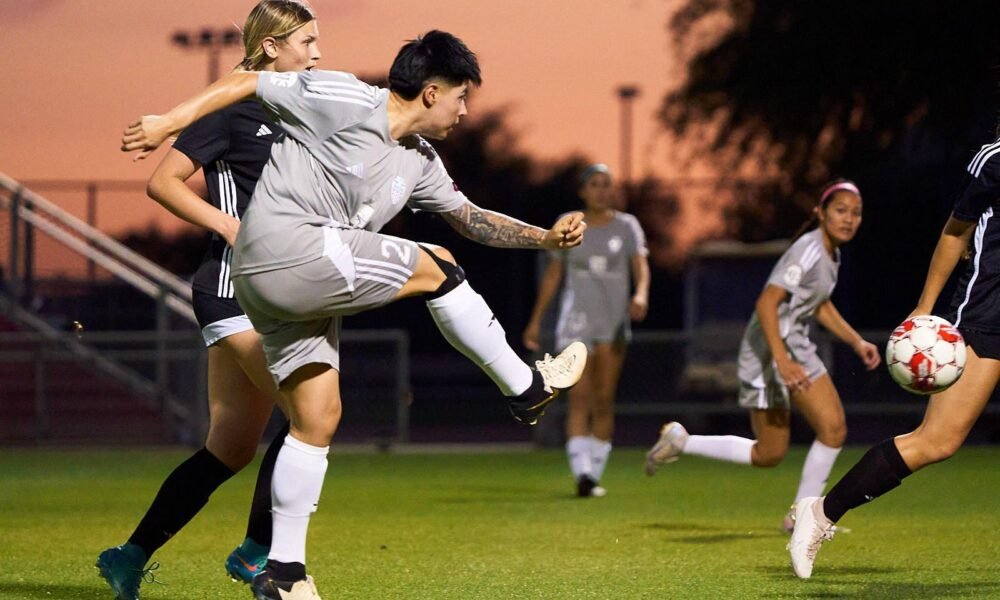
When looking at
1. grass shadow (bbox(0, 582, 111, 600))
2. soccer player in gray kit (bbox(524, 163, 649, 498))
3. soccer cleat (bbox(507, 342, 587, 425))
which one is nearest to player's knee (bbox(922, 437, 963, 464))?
soccer cleat (bbox(507, 342, 587, 425))

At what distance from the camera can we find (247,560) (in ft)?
18.7

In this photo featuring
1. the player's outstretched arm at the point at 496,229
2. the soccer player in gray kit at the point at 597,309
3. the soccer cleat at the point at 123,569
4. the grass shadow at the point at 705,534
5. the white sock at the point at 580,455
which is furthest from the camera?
the soccer player in gray kit at the point at 597,309

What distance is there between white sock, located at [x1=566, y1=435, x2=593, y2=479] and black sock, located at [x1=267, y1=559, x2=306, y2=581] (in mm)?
6496

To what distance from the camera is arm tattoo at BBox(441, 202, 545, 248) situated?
18.0 feet

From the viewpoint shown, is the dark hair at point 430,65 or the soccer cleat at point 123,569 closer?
the dark hair at point 430,65

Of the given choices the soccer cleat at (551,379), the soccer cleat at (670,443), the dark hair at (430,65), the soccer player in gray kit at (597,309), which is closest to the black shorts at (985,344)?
the soccer cleat at (551,379)

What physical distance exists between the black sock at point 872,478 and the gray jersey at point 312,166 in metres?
2.44

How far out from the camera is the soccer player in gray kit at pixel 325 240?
477 centimetres

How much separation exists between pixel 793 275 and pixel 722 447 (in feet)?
3.81

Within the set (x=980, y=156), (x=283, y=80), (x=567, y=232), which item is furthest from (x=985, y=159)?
(x=283, y=80)

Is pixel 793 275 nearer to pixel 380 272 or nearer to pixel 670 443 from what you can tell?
pixel 670 443

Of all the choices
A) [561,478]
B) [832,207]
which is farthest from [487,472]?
[832,207]

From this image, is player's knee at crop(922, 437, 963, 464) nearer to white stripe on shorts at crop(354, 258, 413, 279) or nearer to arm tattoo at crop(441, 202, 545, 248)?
arm tattoo at crop(441, 202, 545, 248)

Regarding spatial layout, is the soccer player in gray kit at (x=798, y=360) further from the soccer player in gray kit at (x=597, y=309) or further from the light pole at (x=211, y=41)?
the light pole at (x=211, y=41)
